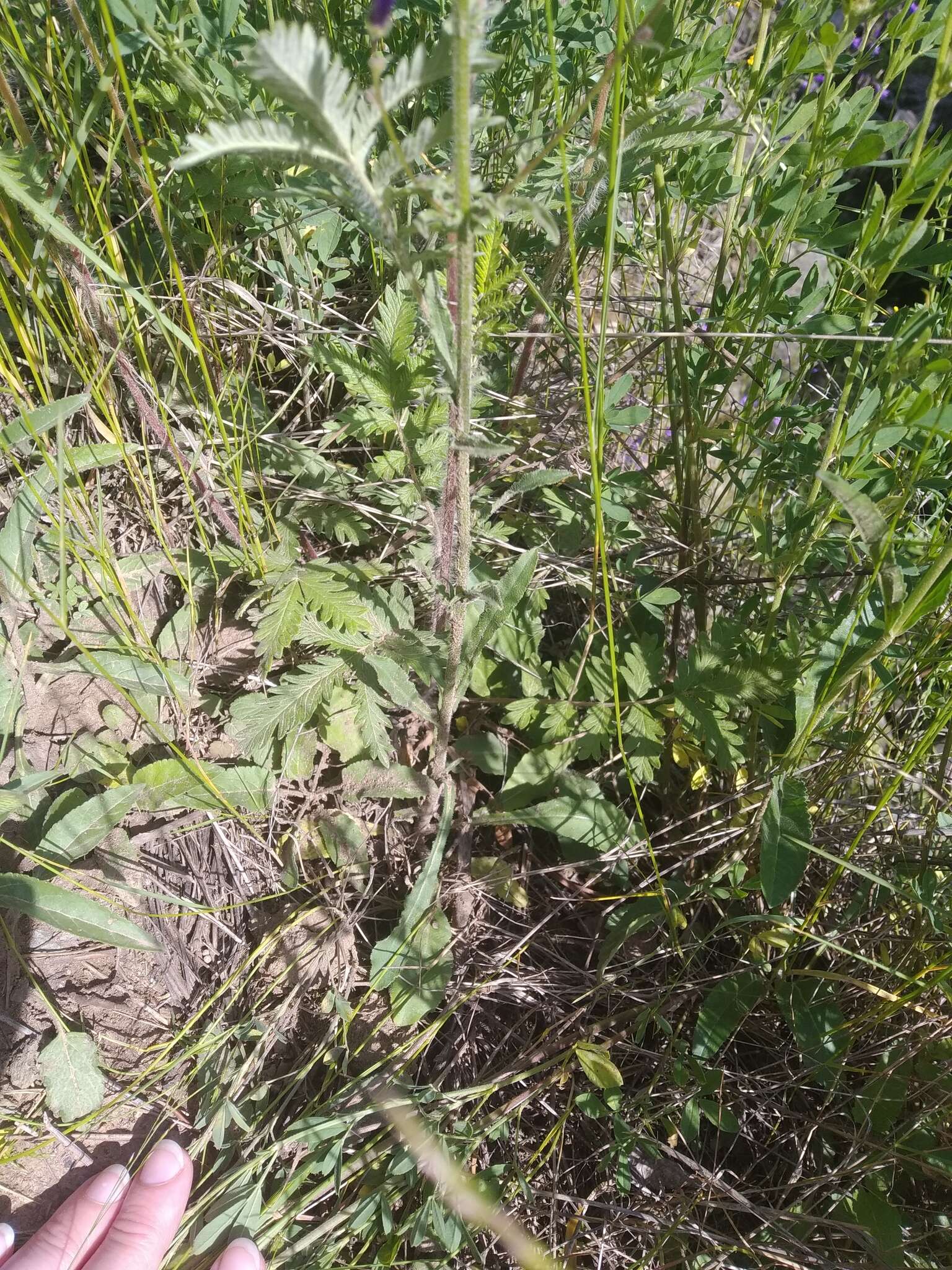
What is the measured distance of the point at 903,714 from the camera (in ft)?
6.06

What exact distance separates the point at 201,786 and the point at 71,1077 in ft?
2.13

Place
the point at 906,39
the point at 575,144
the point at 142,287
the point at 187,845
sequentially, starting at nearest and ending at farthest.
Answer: the point at 906,39 < the point at 142,287 < the point at 575,144 < the point at 187,845

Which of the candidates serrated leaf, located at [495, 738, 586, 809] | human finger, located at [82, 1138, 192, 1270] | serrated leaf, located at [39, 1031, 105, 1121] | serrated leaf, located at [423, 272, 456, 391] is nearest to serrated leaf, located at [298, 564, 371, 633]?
serrated leaf, located at [495, 738, 586, 809]

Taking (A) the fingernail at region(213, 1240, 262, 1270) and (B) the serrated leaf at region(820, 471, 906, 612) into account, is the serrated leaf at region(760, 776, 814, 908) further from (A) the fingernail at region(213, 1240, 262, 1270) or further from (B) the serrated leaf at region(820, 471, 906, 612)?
(A) the fingernail at region(213, 1240, 262, 1270)

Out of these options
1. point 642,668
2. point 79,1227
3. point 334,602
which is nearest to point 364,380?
point 334,602

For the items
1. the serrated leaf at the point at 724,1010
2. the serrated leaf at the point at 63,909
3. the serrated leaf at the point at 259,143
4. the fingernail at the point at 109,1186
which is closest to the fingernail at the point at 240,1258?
the fingernail at the point at 109,1186

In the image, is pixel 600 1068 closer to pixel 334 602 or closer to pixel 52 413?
pixel 334 602

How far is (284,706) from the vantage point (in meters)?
1.67

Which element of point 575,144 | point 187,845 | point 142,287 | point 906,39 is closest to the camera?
point 906,39

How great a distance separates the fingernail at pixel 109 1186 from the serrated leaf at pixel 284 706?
95 cm

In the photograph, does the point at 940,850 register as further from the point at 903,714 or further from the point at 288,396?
the point at 288,396

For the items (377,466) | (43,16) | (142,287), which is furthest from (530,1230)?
(43,16)

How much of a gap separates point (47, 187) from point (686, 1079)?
2106 millimetres

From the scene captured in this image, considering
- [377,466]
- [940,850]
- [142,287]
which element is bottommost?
[940,850]
